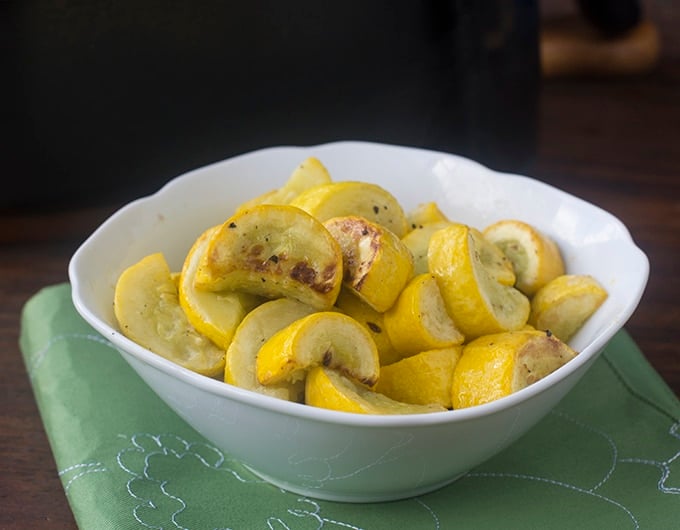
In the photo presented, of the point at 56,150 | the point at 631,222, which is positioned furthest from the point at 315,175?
the point at 631,222

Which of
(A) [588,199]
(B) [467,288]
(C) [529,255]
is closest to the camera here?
(B) [467,288]

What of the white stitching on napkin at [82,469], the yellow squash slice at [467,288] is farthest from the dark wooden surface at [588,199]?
the yellow squash slice at [467,288]

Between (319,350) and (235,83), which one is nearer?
(319,350)

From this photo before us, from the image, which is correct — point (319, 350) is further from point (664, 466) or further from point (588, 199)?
point (588, 199)

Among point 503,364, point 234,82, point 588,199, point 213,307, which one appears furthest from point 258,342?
point 588,199

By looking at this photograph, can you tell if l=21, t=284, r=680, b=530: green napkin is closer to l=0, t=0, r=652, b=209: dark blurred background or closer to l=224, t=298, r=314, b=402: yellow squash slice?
l=224, t=298, r=314, b=402: yellow squash slice

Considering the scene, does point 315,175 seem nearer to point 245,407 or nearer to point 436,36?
point 245,407

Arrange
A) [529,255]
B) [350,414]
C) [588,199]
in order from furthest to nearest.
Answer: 1. [588,199]
2. [529,255]
3. [350,414]

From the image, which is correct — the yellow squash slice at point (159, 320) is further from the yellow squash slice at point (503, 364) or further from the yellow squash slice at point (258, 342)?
the yellow squash slice at point (503, 364)
